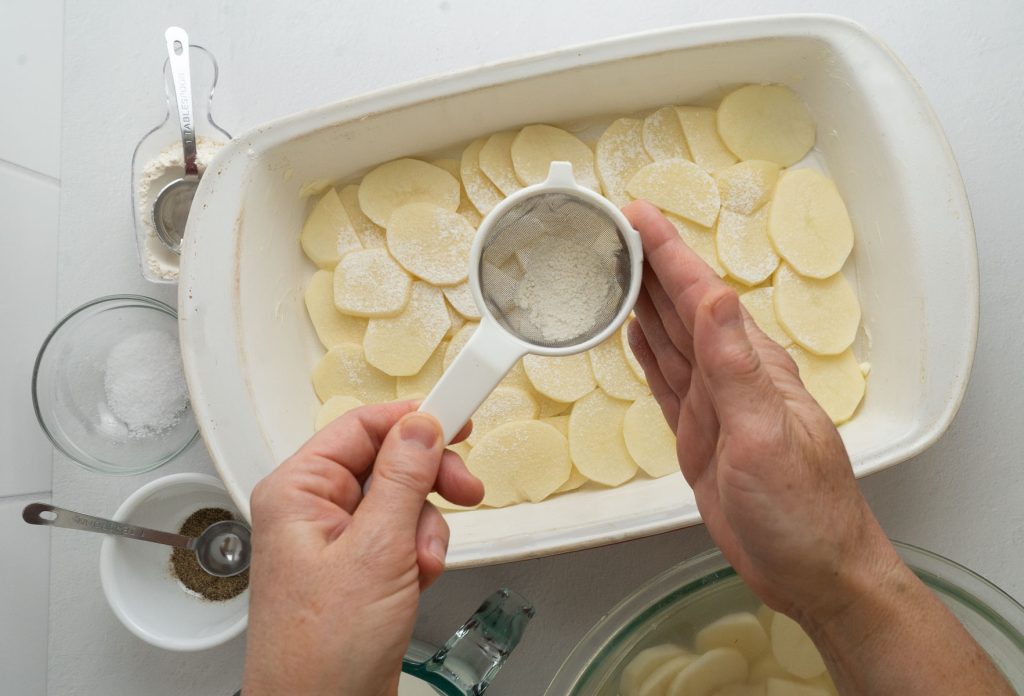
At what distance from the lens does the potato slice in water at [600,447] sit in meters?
1.01

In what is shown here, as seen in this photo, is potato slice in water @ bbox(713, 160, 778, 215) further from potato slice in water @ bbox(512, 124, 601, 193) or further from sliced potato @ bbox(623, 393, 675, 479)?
sliced potato @ bbox(623, 393, 675, 479)

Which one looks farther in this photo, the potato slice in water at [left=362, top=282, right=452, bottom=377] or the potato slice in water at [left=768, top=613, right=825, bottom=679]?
the potato slice in water at [left=362, top=282, right=452, bottom=377]

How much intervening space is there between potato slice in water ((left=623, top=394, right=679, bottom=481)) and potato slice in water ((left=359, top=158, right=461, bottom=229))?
0.39 m

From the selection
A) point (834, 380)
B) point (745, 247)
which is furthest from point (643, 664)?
point (745, 247)

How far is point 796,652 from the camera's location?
88 centimetres

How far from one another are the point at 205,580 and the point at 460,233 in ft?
1.94

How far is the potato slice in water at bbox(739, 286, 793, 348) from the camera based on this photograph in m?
1.03

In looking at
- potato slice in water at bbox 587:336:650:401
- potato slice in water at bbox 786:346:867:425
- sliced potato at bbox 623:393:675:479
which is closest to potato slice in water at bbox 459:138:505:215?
potato slice in water at bbox 587:336:650:401

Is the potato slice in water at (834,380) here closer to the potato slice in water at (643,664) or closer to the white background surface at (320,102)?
the white background surface at (320,102)

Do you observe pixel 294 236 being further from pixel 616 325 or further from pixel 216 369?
pixel 616 325

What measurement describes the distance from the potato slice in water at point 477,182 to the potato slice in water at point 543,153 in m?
0.04

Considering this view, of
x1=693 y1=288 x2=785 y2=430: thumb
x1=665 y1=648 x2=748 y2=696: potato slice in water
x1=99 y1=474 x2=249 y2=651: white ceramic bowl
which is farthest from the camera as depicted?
x1=99 y1=474 x2=249 y2=651: white ceramic bowl

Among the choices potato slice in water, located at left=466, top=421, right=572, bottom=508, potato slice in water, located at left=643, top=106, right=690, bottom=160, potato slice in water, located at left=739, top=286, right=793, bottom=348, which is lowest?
potato slice in water, located at left=466, top=421, right=572, bottom=508

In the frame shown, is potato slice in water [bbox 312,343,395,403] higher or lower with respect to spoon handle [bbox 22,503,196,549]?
higher
